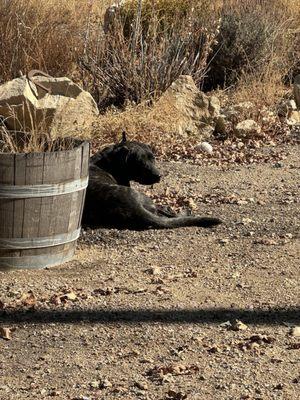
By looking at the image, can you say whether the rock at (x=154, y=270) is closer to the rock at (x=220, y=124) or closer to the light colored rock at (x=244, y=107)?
the rock at (x=220, y=124)

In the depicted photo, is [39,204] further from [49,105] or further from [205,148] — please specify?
[205,148]

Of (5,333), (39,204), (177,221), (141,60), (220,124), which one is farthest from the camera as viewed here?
(141,60)

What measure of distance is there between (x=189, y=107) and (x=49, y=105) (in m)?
2.29

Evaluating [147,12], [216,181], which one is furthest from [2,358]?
[147,12]

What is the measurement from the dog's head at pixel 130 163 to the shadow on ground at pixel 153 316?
9.80 feet

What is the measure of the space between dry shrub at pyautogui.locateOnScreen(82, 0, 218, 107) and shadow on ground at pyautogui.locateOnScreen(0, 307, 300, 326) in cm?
686

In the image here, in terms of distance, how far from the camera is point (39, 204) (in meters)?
7.41

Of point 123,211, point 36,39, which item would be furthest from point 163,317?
point 36,39

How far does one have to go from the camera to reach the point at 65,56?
14414 millimetres

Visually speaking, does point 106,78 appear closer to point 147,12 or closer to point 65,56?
point 65,56

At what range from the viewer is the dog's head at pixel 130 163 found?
9711mm

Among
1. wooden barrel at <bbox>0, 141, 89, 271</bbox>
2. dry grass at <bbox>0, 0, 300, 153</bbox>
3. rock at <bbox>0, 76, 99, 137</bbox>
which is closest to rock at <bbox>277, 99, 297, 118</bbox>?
dry grass at <bbox>0, 0, 300, 153</bbox>

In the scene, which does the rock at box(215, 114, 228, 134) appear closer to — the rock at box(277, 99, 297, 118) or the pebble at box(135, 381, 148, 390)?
the rock at box(277, 99, 297, 118)

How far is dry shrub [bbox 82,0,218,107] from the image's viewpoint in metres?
13.8
